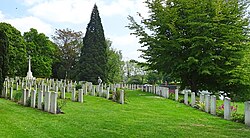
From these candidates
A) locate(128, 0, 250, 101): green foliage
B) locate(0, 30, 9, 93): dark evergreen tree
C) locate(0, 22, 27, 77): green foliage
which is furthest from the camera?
locate(0, 22, 27, 77): green foliage

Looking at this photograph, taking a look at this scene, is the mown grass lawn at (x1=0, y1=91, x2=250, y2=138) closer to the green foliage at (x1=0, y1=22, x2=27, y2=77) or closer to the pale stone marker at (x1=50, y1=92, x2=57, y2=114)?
the pale stone marker at (x1=50, y1=92, x2=57, y2=114)

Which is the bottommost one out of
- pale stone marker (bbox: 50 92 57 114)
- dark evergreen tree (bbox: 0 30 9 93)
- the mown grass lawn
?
the mown grass lawn

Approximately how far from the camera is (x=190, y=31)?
1065 inches

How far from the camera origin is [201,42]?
26.1 m

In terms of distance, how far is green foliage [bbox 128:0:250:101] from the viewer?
25.8 metres

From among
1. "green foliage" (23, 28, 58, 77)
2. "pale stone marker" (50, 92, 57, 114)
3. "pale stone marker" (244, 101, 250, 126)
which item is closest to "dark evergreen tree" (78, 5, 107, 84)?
"green foliage" (23, 28, 58, 77)

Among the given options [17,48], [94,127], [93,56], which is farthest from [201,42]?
[17,48]

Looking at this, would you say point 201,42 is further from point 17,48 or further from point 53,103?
point 17,48

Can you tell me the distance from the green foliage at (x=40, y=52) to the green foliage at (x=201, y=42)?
1396 inches

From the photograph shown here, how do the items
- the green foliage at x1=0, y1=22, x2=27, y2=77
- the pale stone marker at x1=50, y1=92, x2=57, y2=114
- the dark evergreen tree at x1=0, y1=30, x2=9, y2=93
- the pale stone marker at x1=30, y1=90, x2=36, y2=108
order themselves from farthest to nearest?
the green foliage at x1=0, y1=22, x2=27, y2=77 < the dark evergreen tree at x1=0, y1=30, x2=9, y2=93 < the pale stone marker at x1=30, y1=90, x2=36, y2=108 < the pale stone marker at x1=50, y1=92, x2=57, y2=114

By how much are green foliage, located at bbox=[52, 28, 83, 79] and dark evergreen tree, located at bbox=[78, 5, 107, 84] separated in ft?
45.6

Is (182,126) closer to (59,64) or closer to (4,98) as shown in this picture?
(4,98)

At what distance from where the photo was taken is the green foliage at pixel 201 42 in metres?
25.8

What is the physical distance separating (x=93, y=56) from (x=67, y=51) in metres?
17.3
